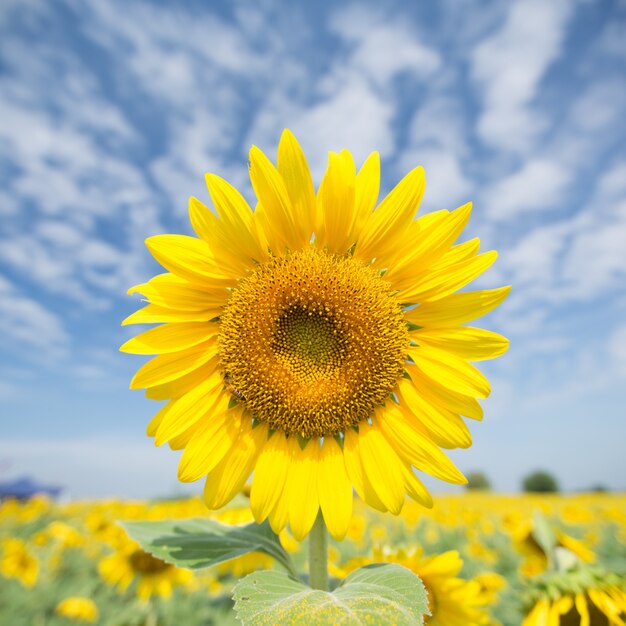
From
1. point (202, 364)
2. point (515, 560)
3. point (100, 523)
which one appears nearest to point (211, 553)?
point (202, 364)

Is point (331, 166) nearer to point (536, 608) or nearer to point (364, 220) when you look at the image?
point (364, 220)

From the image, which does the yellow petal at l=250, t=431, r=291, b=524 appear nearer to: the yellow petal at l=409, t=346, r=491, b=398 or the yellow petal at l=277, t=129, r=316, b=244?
the yellow petal at l=409, t=346, r=491, b=398

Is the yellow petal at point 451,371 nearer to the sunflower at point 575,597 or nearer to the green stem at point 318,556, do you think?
the green stem at point 318,556

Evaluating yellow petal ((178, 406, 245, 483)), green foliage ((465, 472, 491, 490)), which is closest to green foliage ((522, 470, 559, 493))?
green foliage ((465, 472, 491, 490))

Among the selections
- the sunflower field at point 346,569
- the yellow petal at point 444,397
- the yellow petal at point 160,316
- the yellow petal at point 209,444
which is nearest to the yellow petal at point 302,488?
the yellow petal at point 209,444

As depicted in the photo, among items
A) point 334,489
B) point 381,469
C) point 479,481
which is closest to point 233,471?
point 334,489
